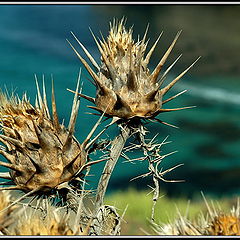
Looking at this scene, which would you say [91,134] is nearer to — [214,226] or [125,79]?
[125,79]

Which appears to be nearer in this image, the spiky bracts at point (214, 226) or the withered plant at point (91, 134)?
the spiky bracts at point (214, 226)

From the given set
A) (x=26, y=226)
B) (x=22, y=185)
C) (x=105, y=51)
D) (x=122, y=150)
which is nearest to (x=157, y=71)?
(x=105, y=51)

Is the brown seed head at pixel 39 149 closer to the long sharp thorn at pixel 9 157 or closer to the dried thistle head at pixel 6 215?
the long sharp thorn at pixel 9 157

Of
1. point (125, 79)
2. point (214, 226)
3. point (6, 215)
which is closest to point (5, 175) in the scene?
point (6, 215)

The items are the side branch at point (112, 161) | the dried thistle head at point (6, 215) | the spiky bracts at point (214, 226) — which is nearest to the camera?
the spiky bracts at point (214, 226)

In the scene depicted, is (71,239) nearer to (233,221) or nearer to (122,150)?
(233,221)

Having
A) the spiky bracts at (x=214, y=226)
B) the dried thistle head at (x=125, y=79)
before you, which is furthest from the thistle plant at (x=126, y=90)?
the spiky bracts at (x=214, y=226)

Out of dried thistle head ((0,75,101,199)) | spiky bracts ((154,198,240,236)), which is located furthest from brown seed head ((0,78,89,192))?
spiky bracts ((154,198,240,236))
